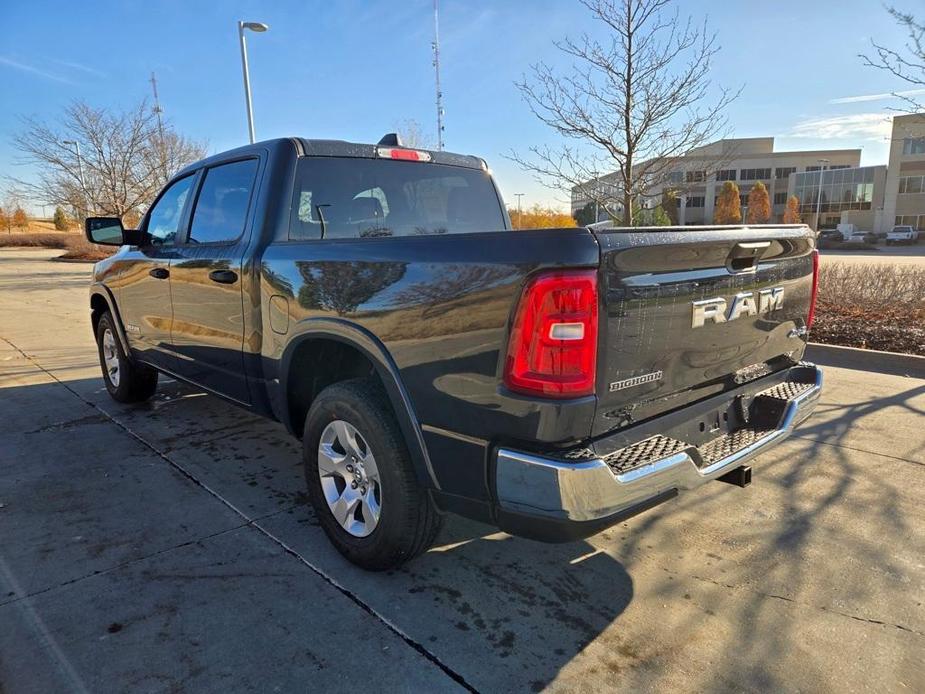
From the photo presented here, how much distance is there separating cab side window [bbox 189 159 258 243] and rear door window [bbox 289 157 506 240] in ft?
1.26

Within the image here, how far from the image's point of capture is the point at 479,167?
166 inches

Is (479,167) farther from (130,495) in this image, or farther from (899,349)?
(899,349)

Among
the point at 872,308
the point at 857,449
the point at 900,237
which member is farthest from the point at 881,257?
the point at 857,449

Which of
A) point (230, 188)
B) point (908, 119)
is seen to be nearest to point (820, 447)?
point (230, 188)

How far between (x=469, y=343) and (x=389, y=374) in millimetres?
469

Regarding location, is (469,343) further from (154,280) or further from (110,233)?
(110,233)

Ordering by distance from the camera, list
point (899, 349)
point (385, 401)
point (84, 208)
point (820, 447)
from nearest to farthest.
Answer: point (385, 401) < point (820, 447) < point (899, 349) < point (84, 208)

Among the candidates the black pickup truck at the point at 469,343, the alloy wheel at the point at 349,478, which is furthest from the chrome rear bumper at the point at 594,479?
the alloy wheel at the point at 349,478

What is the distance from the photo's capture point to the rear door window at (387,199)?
329 cm

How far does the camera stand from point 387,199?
3598 mm

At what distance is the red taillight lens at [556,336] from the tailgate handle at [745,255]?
86 cm

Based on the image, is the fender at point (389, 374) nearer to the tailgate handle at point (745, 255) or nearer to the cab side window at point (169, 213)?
the tailgate handle at point (745, 255)

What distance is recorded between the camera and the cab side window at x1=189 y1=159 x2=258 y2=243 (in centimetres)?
344

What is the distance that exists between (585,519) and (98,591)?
2.18 metres
